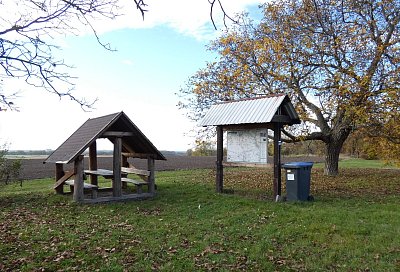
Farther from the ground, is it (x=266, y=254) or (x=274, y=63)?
(x=274, y=63)

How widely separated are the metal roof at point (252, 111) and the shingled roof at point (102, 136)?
2429 millimetres

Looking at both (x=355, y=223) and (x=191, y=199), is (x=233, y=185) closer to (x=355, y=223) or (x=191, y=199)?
(x=191, y=199)

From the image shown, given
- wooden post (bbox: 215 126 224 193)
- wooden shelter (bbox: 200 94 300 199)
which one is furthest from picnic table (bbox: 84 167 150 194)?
wooden shelter (bbox: 200 94 300 199)

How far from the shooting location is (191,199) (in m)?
12.0

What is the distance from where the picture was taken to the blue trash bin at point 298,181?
36.3 feet

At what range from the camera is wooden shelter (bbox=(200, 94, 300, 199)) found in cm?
1152

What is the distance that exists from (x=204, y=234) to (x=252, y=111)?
5.61 m

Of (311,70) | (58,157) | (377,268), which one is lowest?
(377,268)

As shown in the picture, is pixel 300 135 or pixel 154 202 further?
pixel 300 135

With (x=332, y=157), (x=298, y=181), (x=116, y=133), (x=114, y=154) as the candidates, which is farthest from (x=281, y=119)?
(x=332, y=157)

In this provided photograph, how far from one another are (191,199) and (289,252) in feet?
19.2

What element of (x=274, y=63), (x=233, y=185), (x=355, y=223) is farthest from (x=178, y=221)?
(x=274, y=63)

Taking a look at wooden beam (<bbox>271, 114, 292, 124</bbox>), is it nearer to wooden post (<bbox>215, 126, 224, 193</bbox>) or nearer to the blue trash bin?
the blue trash bin

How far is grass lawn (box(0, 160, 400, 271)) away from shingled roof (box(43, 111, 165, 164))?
5.36 ft
